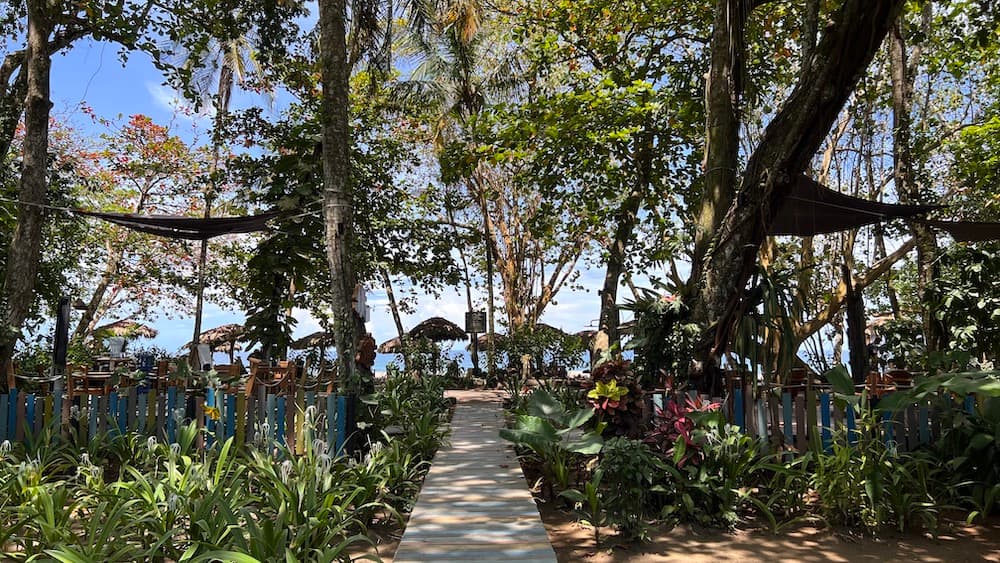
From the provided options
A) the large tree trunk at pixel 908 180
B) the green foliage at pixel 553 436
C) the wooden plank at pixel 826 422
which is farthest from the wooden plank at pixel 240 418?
the large tree trunk at pixel 908 180

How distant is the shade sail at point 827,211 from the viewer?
6334 mm

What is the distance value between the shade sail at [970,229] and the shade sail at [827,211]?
466 mm

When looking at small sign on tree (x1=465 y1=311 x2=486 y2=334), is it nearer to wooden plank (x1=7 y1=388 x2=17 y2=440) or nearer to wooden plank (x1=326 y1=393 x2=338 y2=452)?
wooden plank (x1=326 y1=393 x2=338 y2=452)

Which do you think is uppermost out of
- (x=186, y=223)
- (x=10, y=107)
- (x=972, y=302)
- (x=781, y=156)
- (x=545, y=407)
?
(x=10, y=107)

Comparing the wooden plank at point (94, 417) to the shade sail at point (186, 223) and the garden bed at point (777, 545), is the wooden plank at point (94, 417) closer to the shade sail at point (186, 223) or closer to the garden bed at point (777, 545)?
the shade sail at point (186, 223)

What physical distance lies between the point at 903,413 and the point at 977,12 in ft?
17.7

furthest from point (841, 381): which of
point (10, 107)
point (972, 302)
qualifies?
point (10, 107)

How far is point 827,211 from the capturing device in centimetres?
683

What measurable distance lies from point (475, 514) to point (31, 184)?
691cm

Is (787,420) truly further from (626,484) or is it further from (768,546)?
(626,484)

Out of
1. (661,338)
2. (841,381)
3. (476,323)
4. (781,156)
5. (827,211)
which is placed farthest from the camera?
(476,323)

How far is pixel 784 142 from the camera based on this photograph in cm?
514

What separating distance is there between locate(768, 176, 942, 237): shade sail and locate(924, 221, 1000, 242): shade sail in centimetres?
47

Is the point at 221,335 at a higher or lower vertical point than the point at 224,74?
lower
